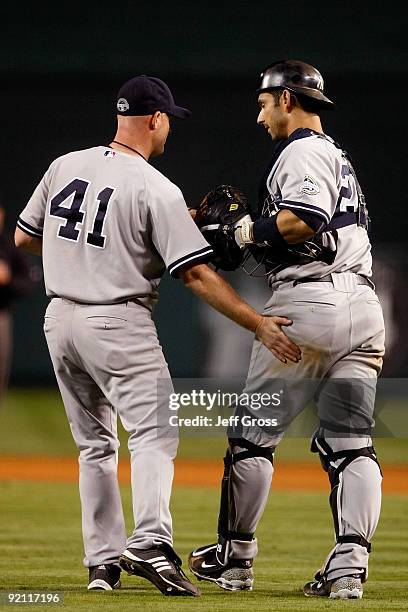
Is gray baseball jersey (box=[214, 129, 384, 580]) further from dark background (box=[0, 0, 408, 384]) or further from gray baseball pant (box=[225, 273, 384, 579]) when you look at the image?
dark background (box=[0, 0, 408, 384])

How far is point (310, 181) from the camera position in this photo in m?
3.26

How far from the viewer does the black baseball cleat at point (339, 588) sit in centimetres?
323

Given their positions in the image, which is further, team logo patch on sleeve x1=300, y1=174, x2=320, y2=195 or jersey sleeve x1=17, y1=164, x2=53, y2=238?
jersey sleeve x1=17, y1=164, x2=53, y2=238

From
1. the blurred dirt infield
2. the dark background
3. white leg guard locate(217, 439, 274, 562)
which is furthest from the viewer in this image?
the dark background

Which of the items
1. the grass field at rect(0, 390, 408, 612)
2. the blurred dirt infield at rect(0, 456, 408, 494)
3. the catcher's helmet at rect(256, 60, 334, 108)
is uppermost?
the catcher's helmet at rect(256, 60, 334, 108)

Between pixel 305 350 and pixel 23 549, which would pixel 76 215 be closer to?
pixel 305 350

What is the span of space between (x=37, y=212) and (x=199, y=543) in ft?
5.73

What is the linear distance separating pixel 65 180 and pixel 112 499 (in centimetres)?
92

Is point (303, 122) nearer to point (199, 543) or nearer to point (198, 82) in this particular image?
point (199, 543)

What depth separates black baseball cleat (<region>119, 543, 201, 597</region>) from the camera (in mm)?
3146

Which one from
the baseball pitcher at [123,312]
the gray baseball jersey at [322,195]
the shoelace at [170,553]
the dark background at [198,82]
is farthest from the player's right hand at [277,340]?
the dark background at [198,82]

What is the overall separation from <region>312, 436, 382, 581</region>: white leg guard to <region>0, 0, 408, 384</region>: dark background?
9120 mm

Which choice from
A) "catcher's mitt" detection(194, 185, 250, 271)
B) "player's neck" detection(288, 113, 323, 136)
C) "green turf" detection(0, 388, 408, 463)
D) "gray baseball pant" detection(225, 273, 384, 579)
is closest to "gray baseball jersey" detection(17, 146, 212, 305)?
"catcher's mitt" detection(194, 185, 250, 271)

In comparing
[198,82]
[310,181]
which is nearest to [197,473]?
[310,181]
